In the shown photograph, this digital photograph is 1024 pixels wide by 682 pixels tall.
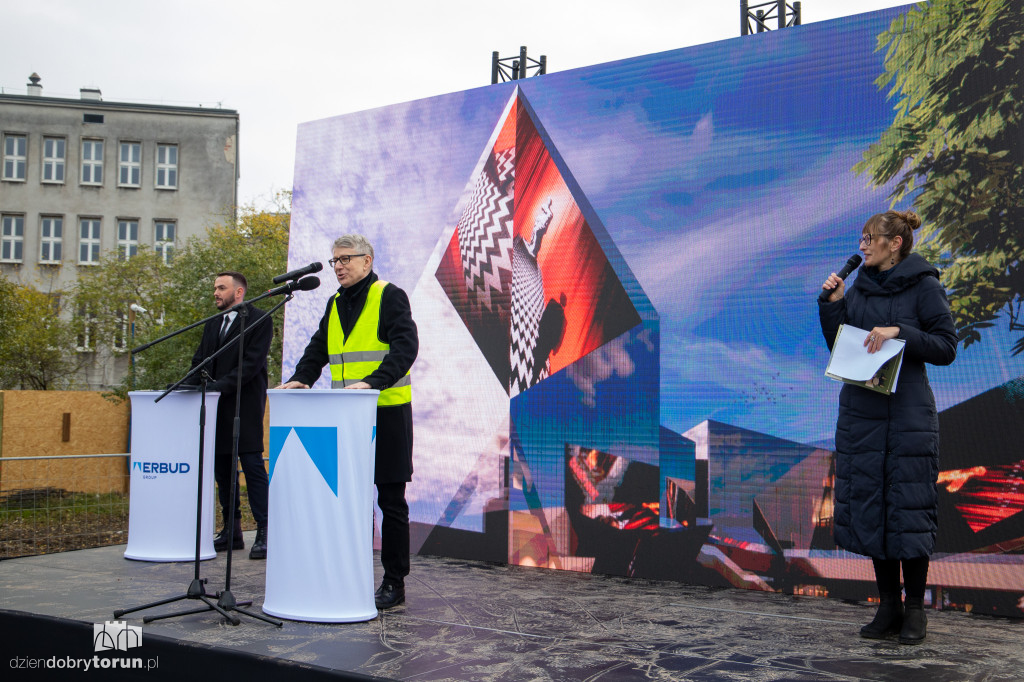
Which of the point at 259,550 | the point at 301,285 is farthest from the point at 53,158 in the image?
the point at 301,285

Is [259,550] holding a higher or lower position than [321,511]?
lower

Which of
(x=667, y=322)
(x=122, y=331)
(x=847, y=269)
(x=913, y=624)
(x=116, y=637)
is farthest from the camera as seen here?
(x=122, y=331)

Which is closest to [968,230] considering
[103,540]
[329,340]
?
[329,340]

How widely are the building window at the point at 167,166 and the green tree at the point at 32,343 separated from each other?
5126mm

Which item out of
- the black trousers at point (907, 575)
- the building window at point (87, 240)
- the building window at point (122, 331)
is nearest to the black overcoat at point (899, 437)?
the black trousers at point (907, 575)

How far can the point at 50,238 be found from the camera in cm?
2517

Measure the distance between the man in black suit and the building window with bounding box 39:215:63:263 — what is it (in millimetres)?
22886

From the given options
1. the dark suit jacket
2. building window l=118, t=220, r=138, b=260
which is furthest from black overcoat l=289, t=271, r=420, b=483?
building window l=118, t=220, r=138, b=260

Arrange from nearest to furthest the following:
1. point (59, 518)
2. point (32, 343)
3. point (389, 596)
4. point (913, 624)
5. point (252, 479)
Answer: point (913, 624)
point (389, 596)
point (252, 479)
point (59, 518)
point (32, 343)

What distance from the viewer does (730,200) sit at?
4547 mm

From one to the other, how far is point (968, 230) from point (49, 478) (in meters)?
7.21

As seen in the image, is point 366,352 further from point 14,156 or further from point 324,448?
point 14,156

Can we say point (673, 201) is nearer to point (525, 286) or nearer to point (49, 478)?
point (525, 286)

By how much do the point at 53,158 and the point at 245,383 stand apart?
2412 centimetres
